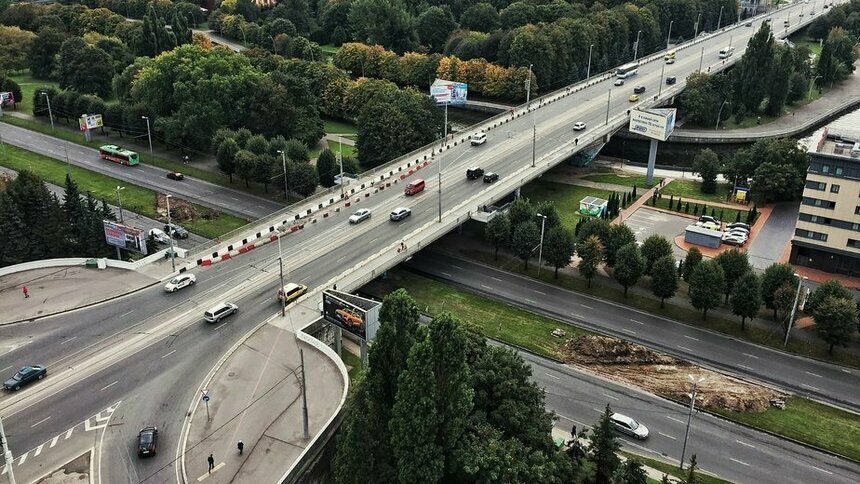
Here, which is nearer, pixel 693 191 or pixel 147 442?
pixel 147 442

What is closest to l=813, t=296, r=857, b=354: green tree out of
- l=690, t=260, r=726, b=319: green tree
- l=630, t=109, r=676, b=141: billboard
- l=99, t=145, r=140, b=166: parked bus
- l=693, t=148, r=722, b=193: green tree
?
l=690, t=260, r=726, b=319: green tree

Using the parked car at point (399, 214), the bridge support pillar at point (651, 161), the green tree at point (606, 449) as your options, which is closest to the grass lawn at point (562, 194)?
the bridge support pillar at point (651, 161)

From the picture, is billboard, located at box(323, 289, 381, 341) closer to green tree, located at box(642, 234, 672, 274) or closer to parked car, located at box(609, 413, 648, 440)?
parked car, located at box(609, 413, 648, 440)

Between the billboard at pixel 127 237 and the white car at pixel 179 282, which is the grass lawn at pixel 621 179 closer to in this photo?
the white car at pixel 179 282

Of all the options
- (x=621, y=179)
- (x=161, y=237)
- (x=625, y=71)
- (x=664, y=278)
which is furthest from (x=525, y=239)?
(x=625, y=71)

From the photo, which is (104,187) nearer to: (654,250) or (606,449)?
(654,250)

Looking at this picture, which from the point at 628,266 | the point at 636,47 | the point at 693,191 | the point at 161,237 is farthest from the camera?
the point at 636,47
